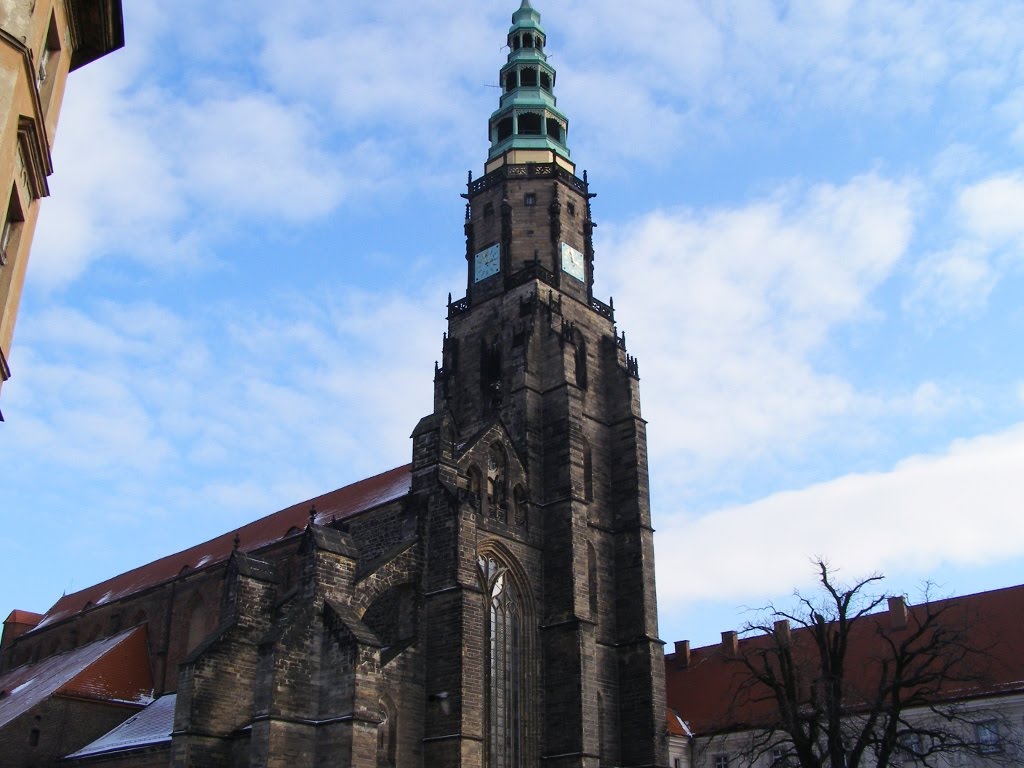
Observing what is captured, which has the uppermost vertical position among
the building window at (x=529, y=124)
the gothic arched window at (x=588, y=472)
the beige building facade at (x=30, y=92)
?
the building window at (x=529, y=124)

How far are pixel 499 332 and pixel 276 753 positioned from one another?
1789 centimetres

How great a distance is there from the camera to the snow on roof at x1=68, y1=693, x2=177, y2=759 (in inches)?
1267

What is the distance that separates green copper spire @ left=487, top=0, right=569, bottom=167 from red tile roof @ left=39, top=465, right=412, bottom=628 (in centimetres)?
1425

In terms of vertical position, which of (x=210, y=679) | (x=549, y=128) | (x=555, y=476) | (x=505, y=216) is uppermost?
(x=549, y=128)

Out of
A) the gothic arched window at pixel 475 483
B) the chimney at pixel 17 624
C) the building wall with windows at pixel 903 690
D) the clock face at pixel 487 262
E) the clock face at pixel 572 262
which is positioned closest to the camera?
the gothic arched window at pixel 475 483

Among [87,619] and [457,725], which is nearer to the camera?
[457,725]

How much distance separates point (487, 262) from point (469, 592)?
51.4 ft

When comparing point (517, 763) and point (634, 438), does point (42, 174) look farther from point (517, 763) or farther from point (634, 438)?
point (634, 438)

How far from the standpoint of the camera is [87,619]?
1860 inches

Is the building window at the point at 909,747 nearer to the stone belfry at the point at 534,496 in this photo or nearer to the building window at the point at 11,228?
the stone belfry at the point at 534,496

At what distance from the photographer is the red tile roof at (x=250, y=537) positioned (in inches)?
1423

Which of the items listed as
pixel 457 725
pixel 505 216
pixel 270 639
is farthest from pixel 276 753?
pixel 505 216

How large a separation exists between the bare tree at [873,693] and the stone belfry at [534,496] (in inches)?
183

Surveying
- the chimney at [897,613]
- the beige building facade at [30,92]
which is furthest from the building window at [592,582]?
the beige building facade at [30,92]
